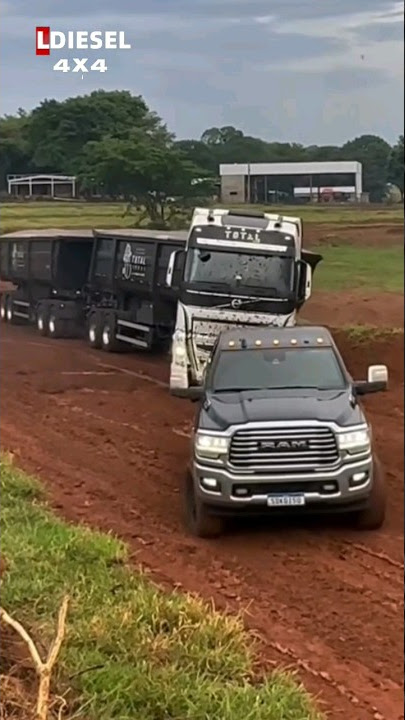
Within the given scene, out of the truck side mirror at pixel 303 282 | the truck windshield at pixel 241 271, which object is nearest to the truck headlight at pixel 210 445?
the truck windshield at pixel 241 271

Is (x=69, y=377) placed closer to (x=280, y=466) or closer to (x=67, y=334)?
(x=67, y=334)

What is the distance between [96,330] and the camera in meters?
4.77

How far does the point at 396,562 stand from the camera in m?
4.37

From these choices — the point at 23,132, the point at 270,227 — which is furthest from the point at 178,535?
the point at 23,132

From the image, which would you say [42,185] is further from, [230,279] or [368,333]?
[368,333]

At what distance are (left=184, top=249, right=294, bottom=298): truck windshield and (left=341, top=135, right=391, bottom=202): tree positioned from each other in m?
0.65

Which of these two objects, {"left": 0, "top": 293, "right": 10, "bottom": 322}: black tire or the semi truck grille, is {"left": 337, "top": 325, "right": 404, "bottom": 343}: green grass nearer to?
the semi truck grille

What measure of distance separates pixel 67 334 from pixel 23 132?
905 mm

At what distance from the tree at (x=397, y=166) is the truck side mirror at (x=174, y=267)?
1403 mm

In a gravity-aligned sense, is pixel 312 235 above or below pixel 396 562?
above

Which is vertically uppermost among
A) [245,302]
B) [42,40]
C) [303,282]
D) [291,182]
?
[42,40]

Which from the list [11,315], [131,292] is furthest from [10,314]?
Answer: [131,292]

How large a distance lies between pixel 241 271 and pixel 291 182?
0.85m

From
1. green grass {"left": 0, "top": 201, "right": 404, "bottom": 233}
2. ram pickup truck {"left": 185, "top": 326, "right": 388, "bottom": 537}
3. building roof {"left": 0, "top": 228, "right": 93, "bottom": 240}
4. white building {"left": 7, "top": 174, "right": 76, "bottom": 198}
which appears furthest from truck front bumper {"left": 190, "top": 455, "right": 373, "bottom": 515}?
white building {"left": 7, "top": 174, "right": 76, "bottom": 198}
